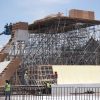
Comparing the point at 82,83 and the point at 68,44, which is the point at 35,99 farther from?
the point at 68,44

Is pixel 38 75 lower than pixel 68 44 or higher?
lower

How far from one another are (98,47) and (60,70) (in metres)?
11.0

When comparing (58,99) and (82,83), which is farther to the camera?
(82,83)

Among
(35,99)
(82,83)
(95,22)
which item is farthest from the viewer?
(95,22)

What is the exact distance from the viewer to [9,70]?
38500 millimetres

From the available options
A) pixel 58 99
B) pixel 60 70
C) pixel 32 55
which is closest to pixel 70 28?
pixel 32 55

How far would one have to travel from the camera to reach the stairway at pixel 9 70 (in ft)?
122

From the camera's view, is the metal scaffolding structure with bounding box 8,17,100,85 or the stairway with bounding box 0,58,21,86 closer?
the stairway with bounding box 0,58,21,86

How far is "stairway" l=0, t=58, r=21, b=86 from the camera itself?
3728cm

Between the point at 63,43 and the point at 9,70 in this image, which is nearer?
the point at 9,70

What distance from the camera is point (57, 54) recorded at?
48.6 meters

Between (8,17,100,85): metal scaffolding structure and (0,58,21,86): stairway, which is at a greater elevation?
(8,17,100,85): metal scaffolding structure

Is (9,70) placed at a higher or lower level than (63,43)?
lower

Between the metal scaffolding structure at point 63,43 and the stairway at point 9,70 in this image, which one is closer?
the stairway at point 9,70
